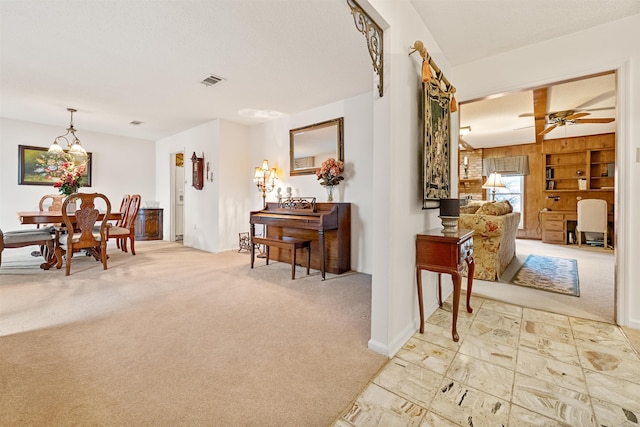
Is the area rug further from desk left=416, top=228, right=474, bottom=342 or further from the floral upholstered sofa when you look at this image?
desk left=416, top=228, right=474, bottom=342

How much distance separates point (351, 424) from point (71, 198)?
4.12 m

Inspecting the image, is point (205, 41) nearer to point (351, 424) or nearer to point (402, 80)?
point (402, 80)

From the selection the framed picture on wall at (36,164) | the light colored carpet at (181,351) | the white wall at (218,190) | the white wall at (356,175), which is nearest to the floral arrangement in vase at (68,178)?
the light colored carpet at (181,351)

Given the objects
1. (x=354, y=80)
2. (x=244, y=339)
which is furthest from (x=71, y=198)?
(x=354, y=80)

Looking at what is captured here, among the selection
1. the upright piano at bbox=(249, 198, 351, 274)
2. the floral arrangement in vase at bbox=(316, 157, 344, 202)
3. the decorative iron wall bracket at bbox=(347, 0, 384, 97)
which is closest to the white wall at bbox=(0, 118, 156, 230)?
the upright piano at bbox=(249, 198, 351, 274)

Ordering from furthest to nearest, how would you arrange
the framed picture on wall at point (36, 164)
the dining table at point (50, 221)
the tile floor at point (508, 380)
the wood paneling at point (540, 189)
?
1. the wood paneling at point (540, 189)
2. the framed picture on wall at point (36, 164)
3. the dining table at point (50, 221)
4. the tile floor at point (508, 380)

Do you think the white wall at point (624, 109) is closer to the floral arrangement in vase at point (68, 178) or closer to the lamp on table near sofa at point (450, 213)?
the lamp on table near sofa at point (450, 213)

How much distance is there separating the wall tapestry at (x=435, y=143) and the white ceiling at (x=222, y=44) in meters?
0.61

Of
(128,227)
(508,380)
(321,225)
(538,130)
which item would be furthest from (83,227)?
(538,130)

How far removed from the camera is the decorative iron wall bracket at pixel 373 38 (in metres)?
1.58

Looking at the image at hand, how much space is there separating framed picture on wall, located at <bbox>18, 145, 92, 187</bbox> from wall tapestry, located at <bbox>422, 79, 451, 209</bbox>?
616 centimetres

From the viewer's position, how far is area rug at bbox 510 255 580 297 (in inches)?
120

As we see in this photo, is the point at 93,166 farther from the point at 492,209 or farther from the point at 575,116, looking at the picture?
the point at 575,116

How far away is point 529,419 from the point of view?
1.22m
